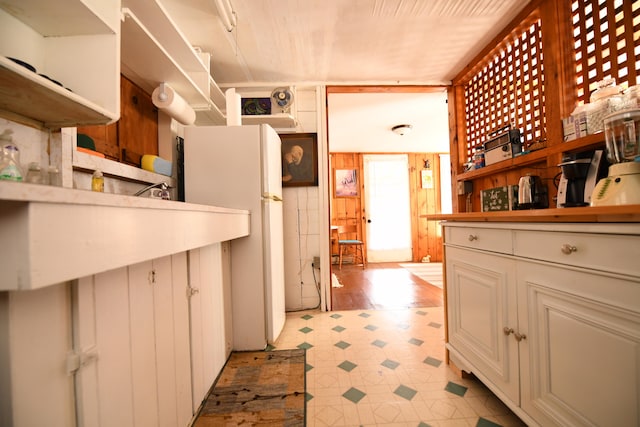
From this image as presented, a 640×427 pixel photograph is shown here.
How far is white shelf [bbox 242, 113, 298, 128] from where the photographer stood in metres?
2.39

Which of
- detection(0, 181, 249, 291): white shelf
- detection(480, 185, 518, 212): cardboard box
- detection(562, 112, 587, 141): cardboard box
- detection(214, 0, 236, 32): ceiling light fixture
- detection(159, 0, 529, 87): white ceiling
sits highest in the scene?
detection(159, 0, 529, 87): white ceiling

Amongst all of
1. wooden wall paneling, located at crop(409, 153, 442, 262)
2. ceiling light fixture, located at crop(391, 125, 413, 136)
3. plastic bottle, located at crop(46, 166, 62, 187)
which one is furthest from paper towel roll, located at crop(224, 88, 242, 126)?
wooden wall paneling, located at crop(409, 153, 442, 262)

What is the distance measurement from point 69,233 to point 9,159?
1.91 feet

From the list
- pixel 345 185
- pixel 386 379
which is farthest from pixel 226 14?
pixel 345 185

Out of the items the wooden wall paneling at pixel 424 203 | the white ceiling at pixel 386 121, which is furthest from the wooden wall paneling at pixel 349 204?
the wooden wall paneling at pixel 424 203

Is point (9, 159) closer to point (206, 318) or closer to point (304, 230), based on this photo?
point (206, 318)

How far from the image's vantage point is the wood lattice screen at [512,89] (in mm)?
1691

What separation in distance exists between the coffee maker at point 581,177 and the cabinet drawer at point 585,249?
20.8 inches

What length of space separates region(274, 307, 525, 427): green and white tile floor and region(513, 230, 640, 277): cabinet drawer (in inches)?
33.4

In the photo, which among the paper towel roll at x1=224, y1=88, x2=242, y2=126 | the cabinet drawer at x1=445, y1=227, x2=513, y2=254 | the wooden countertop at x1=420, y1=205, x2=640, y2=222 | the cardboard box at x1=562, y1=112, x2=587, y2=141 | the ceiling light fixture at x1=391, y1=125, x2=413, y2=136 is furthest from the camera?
the ceiling light fixture at x1=391, y1=125, x2=413, y2=136

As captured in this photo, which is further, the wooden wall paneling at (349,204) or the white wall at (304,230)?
the wooden wall paneling at (349,204)

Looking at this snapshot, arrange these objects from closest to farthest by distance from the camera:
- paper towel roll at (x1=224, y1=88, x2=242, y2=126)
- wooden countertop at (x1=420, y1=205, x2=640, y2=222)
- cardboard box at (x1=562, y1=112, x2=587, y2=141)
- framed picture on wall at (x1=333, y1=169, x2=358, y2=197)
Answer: wooden countertop at (x1=420, y1=205, x2=640, y2=222)
cardboard box at (x1=562, y1=112, x2=587, y2=141)
paper towel roll at (x1=224, y1=88, x2=242, y2=126)
framed picture on wall at (x1=333, y1=169, x2=358, y2=197)

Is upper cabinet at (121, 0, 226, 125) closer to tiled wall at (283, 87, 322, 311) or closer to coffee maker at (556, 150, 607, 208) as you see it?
tiled wall at (283, 87, 322, 311)

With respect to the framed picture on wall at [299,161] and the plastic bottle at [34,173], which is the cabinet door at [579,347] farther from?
the framed picture on wall at [299,161]
